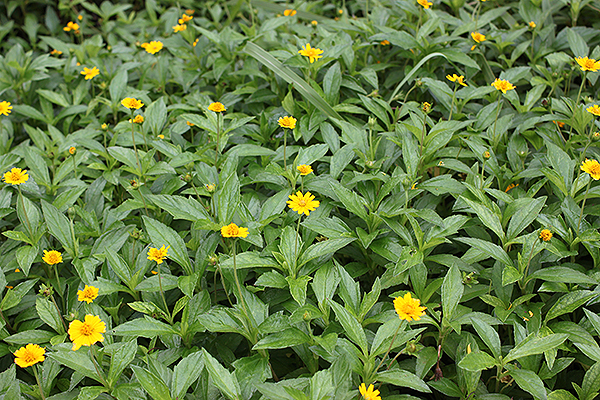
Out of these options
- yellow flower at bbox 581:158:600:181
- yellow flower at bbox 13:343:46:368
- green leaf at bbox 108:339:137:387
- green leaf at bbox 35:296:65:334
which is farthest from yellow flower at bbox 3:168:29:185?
yellow flower at bbox 581:158:600:181

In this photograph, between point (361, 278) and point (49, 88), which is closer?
point (361, 278)

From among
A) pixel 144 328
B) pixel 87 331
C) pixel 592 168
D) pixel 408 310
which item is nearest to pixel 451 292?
pixel 408 310

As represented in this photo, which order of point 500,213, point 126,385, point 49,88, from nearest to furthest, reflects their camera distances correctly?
Answer: point 126,385 < point 500,213 < point 49,88

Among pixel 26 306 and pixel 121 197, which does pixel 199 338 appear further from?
pixel 121 197

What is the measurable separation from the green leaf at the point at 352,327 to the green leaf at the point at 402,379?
0.26 feet

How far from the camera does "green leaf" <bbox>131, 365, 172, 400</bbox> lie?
128 cm

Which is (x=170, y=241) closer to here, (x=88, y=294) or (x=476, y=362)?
(x=88, y=294)

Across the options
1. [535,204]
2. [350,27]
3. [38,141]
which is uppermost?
[350,27]

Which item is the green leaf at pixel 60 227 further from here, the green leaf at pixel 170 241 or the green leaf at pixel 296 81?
the green leaf at pixel 296 81

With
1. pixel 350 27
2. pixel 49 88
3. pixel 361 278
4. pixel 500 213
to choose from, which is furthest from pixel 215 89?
pixel 500 213

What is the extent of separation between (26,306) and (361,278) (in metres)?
1.31

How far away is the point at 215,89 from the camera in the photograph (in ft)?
9.09

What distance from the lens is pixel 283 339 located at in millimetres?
1384

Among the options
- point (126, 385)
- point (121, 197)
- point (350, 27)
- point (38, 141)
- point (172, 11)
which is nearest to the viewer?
point (126, 385)
